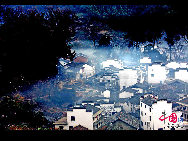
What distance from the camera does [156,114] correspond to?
11.9 ft

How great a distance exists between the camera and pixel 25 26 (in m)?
3.96

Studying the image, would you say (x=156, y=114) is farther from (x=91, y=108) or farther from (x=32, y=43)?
(x=32, y=43)

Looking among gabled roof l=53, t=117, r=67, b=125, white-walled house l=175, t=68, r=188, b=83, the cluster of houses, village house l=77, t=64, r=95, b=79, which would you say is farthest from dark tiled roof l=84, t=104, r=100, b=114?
white-walled house l=175, t=68, r=188, b=83

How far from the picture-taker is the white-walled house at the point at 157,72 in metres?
3.88

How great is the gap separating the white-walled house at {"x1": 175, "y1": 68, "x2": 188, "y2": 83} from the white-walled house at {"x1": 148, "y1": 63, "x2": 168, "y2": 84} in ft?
0.64

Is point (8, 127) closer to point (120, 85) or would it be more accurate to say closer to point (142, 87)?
point (120, 85)

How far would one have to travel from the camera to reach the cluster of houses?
360cm

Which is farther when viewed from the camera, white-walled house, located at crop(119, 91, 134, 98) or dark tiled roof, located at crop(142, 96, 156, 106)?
white-walled house, located at crop(119, 91, 134, 98)

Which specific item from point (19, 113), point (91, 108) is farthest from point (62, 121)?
point (19, 113)

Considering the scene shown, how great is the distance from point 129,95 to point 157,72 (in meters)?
0.70

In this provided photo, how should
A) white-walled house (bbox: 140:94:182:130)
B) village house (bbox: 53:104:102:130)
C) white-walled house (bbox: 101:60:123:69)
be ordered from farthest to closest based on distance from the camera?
white-walled house (bbox: 101:60:123:69) < village house (bbox: 53:104:102:130) < white-walled house (bbox: 140:94:182:130)

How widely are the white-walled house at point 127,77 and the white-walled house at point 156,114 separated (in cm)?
37

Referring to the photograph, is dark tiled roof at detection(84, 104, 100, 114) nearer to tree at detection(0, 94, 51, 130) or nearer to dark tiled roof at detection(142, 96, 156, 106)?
tree at detection(0, 94, 51, 130)
